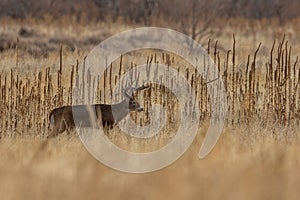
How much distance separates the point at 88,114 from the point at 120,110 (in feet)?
3.26

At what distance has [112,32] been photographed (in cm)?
2770

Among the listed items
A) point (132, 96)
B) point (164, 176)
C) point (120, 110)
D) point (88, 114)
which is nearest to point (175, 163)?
point (164, 176)

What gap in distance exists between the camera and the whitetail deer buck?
7.82 m

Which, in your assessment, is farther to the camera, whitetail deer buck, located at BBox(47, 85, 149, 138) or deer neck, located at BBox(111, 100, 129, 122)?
deer neck, located at BBox(111, 100, 129, 122)

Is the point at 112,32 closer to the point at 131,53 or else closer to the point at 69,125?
the point at 131,53

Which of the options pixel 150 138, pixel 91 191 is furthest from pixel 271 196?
pixel 150 138

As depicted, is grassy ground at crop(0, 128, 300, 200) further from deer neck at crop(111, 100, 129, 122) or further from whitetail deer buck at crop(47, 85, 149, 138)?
deer neck at crop(111, 100, 129, 122)

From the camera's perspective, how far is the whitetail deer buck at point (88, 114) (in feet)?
25.7

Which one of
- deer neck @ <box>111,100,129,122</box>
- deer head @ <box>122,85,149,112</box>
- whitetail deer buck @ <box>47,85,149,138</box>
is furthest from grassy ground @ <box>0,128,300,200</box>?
deer head @ <box>122,85,149,112</box>

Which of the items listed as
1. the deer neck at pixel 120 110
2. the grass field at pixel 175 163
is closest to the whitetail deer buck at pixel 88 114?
the deer neck at pixel 120 110

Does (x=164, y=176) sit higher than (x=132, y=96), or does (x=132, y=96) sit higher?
(x=132, y=96)

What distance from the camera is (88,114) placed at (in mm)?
7922

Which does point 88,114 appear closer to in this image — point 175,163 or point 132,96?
point 132,96

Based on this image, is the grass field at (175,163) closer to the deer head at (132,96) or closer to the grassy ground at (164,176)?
the grassy ground at (164,176)
